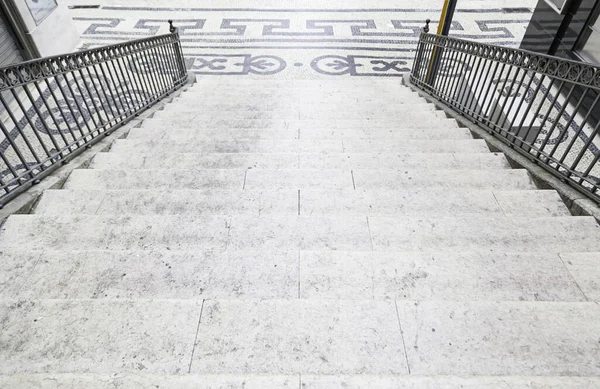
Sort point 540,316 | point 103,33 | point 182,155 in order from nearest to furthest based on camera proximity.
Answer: point 540,316, point 182,155, point 103,33

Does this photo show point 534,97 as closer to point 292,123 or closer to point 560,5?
point 292,123

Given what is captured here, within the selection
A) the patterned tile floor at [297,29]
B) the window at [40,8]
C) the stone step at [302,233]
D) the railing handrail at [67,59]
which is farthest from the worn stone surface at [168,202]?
the window at [40,8]

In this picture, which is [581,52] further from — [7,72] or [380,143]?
[7,72]

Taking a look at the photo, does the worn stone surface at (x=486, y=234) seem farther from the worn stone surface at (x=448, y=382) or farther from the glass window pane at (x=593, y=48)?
the glass window pane at (x=593, y=48)

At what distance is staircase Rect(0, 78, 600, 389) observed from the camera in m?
1.09

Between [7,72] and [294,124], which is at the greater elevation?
[7,72]

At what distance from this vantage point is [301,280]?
4.68 feet

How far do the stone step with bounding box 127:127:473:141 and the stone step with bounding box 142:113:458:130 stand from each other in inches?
5.4

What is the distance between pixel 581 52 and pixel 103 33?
8.85 m

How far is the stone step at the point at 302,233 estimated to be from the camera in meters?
1.66

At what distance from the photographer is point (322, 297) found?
136 centimetres

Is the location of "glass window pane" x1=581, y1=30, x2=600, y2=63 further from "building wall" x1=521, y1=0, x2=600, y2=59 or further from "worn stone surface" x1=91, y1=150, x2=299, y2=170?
"worn stone surface" x1=91, y1=150, x2=299, y2=170

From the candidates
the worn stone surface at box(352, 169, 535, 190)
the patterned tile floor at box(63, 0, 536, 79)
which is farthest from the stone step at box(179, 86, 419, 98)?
the worn stone surface at box(352, 169, 535, 190)

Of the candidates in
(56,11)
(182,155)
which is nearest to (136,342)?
(182,155)
